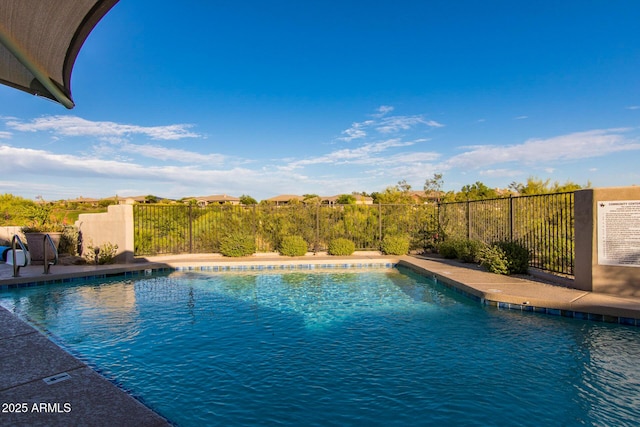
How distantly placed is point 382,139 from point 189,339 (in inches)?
764

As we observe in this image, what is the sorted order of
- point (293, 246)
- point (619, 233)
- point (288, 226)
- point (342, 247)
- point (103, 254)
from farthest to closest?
point (288, 226), point (342, 247), point (293, 246), point (103, 254), point (619, 233)

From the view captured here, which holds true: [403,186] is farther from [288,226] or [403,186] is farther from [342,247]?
[342,247]

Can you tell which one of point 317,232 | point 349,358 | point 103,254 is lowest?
point 349,358

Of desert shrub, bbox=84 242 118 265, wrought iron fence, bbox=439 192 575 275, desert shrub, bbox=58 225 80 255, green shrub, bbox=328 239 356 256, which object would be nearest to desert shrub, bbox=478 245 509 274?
wrought iron fence, bbox=439 192 575 275

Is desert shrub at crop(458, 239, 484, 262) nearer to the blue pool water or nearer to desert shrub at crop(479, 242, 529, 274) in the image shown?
desert shrub at crop(479, 242, 529, 274)

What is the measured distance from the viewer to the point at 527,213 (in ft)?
33.8

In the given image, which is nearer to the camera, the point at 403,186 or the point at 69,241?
the point at 69,241

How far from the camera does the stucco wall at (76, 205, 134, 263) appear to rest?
12.5 metres

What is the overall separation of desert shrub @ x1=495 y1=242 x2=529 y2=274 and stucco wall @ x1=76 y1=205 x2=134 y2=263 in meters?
11.4

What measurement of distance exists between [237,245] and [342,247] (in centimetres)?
391

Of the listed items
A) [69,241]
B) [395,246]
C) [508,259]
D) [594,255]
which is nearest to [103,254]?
[69,241]

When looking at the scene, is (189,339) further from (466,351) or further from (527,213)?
(527,213)

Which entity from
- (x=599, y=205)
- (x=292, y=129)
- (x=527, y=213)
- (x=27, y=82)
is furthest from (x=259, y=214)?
(x=27, y=82)

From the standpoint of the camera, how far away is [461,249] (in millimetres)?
11812
